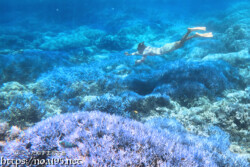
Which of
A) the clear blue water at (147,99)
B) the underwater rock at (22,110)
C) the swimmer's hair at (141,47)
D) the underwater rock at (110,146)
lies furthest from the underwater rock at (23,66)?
the underwater rock at (110,146)

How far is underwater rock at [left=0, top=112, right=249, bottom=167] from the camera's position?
2016 mm

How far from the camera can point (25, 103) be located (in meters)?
4.63

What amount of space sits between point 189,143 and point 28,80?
27.9 ft

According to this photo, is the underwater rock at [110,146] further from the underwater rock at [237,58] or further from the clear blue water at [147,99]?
the underwater rock at [237,58]

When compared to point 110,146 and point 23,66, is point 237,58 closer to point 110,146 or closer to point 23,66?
point 110,146

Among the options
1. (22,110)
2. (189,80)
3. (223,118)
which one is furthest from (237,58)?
(22,110)

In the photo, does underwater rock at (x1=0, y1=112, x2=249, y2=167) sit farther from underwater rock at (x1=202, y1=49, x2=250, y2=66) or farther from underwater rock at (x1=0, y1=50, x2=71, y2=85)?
underwater rock at (x1=202, y1=49, x2=250, y2=66)

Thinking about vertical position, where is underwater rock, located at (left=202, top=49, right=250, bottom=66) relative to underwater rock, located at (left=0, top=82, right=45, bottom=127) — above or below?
above

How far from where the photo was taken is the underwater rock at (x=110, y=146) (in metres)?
2.02

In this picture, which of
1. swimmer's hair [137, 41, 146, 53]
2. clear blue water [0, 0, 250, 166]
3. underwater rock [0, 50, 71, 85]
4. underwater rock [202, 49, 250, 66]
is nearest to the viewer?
clear blue water [0, 0, 250, 166]

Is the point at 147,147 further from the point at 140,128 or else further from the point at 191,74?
the point at 191,74

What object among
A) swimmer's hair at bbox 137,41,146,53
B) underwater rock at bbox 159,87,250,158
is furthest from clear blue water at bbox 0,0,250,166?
swimmer's hair at bbox 137,41,146,53

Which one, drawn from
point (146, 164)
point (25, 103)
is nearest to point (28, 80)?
point (25, 103)

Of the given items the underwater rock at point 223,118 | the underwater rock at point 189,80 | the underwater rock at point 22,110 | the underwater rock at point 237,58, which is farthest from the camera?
the underwater rock at point 237,58
